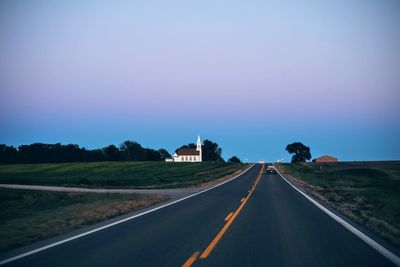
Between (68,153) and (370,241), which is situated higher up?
(68,153)

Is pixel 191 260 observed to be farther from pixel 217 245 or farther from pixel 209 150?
pixel 209 150

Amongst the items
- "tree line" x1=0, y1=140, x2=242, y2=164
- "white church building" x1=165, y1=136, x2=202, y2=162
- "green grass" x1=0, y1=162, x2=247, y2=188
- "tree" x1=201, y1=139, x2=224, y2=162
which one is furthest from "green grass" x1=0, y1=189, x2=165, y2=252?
"tree" x1=201, y1=139, x2=224, y2=162

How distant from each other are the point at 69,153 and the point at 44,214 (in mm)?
135035

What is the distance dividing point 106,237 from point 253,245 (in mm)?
3848

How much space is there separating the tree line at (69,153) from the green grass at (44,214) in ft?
361

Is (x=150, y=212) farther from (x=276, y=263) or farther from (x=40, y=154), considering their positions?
(x=40, y=154)

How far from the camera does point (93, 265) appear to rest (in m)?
7.59

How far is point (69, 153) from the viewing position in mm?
145250

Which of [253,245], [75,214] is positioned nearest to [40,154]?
[75,214]

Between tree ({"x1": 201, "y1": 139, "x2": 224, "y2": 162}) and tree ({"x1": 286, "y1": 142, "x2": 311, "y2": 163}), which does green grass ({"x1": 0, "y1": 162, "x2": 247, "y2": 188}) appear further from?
tree ({"x1": 286, "y1": 142, "x2": 311, "y2": 163})

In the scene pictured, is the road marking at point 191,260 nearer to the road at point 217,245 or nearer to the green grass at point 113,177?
the road at point 217,245

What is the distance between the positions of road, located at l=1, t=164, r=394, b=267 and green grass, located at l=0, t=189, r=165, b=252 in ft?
5.29

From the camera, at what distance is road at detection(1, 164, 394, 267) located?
7.88 metres

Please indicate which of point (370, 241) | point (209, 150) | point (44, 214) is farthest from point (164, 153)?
point (370, 241)
